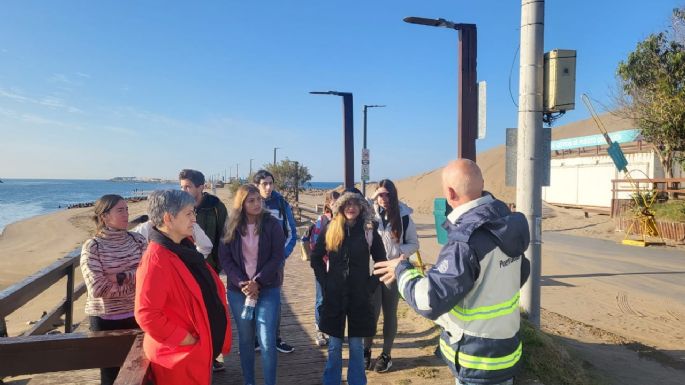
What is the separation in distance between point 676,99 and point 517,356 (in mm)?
15532

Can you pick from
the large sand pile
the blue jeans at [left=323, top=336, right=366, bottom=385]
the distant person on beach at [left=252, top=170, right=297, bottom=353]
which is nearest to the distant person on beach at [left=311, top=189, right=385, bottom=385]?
the blue jeans at [left=323, top=336, right=366, bottom=385]

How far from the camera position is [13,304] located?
318cm

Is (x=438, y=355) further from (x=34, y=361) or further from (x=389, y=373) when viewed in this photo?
(x=34, y=361)

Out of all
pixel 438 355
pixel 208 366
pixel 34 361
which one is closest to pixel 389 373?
pixel 438 355

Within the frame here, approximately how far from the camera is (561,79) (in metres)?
4.46

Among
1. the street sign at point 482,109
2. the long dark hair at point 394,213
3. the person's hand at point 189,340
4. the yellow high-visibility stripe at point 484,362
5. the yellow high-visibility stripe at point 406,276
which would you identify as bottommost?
the yellow high-visibility stripe at point 484,362

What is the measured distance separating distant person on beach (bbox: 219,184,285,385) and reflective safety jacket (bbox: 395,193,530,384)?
164cm

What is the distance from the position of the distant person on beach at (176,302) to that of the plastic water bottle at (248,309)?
104 centimetres

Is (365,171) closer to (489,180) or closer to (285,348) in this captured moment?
(285,348)

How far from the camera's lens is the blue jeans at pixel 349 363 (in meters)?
3.54

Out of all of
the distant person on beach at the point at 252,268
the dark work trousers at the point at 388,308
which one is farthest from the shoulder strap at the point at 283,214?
the dark work trousers at the point at 388,308

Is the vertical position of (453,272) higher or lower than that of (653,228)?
higher

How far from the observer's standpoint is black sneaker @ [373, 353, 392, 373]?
13.9 feet

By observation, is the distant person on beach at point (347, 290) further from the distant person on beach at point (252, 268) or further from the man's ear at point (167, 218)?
the man's ear at point (167, 218)
